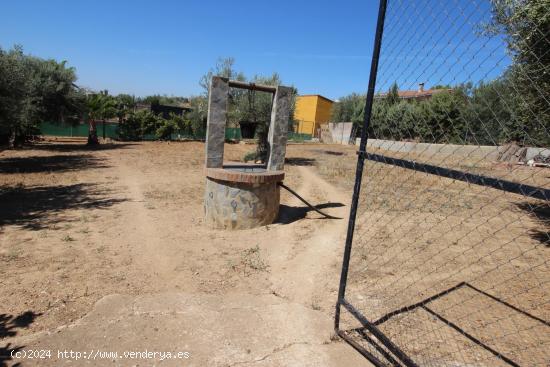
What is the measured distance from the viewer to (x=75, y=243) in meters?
5.45

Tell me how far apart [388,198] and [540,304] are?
569 cm

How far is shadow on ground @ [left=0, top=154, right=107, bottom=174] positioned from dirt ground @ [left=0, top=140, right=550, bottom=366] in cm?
293

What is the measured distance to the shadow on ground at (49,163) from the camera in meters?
12.0

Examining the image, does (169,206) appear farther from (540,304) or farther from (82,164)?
(82,164)

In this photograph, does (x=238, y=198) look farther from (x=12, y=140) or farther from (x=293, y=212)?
(x=12, y=140)

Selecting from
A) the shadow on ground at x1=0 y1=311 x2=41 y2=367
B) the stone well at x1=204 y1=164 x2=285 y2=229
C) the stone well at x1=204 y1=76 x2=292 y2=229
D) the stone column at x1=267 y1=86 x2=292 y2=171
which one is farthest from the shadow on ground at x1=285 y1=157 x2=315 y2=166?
the shadow on ground at x1=0 y1=311 x2=41 y2=367

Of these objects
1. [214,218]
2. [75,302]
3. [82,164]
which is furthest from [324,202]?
[82,164]

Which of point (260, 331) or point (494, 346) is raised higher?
point (494, 346)

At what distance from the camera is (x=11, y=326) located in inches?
129

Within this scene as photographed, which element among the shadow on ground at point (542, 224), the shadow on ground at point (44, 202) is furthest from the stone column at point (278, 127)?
the shadow on ground at point (542, 224)

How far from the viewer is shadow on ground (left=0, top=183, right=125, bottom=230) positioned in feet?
21.4

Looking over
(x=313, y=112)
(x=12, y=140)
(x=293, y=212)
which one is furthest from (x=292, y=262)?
(x=313, y=112)

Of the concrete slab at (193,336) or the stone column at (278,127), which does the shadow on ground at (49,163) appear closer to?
the stone column at (278,127)

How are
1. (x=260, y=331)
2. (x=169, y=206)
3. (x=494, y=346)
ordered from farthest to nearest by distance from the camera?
1. (x=169, y=206)
2. (x=260, y=331)
3. (x=494, y=346)
